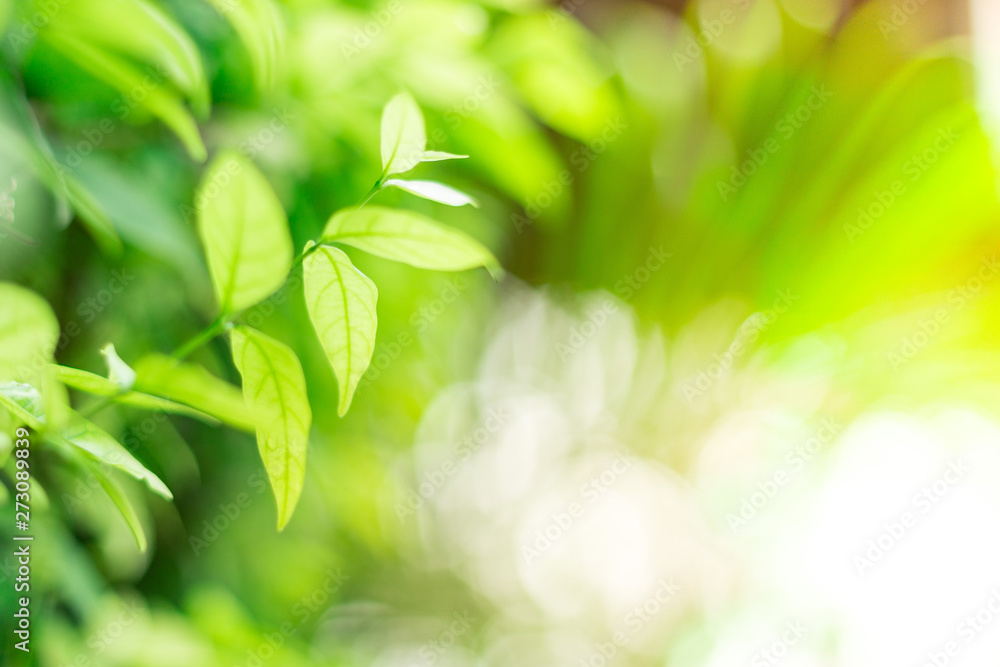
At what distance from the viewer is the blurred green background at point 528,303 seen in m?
0.53

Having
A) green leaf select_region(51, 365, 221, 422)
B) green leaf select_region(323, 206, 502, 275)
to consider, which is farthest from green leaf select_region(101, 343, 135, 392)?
green leaf select_region(323, 206, 502, 275)

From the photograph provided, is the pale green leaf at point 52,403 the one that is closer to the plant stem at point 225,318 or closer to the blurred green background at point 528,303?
the plant stem at point 225,318

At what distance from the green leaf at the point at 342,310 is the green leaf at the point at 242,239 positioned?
0.09 ft

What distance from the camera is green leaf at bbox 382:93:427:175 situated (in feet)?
0.87

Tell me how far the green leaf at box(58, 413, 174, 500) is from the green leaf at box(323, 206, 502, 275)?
116 millimetres

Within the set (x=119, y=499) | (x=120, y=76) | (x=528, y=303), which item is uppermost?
(x=120, y=76)

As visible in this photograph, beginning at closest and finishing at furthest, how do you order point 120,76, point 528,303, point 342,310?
point 342,310, point 120,76, point 528,303

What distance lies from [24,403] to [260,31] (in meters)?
0.24

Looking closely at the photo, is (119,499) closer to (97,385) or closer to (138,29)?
(97,385)

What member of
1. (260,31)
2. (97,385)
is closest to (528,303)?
(260,31)

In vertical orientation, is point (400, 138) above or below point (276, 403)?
above

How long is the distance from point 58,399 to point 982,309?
1137mm

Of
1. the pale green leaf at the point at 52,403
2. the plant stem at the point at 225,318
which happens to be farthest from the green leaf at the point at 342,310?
the pale green leaf at the point at 52,403

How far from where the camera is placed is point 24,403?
0.25m
